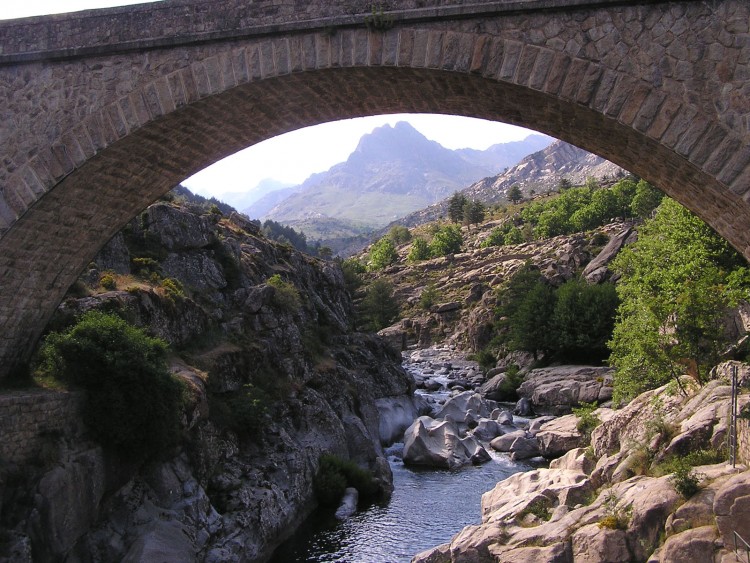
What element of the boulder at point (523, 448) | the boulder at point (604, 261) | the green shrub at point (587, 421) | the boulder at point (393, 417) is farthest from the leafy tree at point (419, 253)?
the green shrub at point (587, 421)

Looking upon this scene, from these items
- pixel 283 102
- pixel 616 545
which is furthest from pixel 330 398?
pixel 283 102

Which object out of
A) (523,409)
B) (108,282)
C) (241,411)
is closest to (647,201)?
(523,409)

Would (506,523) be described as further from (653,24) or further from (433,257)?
(433,257)

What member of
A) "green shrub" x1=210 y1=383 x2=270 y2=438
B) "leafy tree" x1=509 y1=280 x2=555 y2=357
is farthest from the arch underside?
"leafy tree" x1=509 y1=280 x2=555 y2=357

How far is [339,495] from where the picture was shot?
1739cm

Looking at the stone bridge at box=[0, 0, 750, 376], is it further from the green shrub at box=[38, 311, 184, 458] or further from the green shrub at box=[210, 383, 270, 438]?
the green shrub at box=[210, 383, 270, 438]

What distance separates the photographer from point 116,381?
12891mm

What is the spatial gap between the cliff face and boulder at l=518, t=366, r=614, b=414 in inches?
254

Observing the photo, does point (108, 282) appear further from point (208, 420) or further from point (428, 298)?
point (428, 298)

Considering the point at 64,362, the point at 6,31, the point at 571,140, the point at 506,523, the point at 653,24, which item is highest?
the point at 6,31

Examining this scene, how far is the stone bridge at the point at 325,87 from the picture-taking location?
704cm

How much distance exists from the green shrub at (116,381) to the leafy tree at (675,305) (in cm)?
1225

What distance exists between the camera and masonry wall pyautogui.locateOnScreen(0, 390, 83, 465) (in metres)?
10.8

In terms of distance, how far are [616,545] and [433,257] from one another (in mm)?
82484
